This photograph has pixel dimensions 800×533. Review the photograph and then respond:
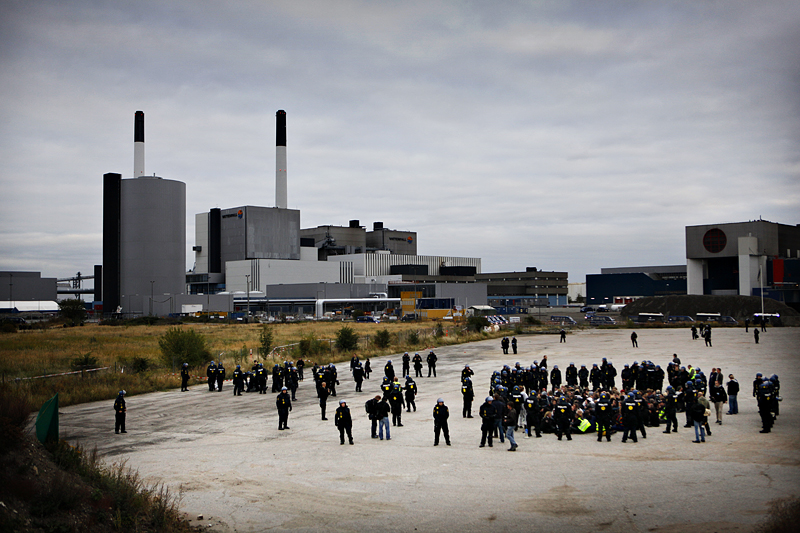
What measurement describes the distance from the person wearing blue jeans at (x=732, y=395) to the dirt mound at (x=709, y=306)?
228ft

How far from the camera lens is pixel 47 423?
12.9 m

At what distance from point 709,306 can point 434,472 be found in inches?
3432

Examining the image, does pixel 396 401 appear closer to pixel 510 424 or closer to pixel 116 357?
pixel 510 424

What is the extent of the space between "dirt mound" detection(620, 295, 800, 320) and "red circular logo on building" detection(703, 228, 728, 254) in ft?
46.2

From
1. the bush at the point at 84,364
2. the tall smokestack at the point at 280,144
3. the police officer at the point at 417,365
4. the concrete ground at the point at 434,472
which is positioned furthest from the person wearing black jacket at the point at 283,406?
the tall smokestack at the point at 280,144

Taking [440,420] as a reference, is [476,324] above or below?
above

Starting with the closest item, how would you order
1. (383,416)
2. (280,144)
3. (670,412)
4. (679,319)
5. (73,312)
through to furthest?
(670,412), (383,416), (679,319), (73,312), (280,144)

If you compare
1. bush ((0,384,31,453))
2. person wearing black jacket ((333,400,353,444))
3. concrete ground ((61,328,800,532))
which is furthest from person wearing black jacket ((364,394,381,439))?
bush ((0,384,31,453))

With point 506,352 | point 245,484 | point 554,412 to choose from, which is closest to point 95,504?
point 245,484

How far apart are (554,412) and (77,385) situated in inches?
973

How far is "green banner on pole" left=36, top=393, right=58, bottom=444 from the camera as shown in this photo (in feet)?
41.7

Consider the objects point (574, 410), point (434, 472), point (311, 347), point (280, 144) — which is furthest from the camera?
Answer: point (280, 144)

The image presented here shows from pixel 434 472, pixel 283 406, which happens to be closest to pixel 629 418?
pixel 434 472

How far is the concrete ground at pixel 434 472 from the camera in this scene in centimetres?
1213
